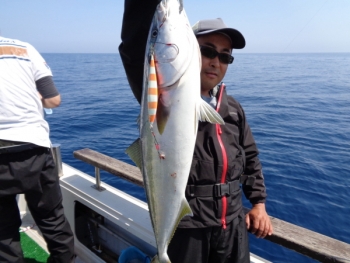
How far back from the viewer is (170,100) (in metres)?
1.40

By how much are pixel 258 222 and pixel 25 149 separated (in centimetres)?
216

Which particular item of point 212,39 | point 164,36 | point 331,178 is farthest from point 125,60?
point 331,178

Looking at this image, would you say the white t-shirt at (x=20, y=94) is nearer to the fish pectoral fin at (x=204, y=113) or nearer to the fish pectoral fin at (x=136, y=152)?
the fish pectoral fin at (x=136, y=152)

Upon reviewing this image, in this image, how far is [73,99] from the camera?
2127cm

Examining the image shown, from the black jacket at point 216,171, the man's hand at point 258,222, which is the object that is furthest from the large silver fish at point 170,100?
the man's hand at point 258,222

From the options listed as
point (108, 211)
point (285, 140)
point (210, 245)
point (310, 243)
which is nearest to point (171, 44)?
point (210, 245)

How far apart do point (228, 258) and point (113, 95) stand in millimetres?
21440

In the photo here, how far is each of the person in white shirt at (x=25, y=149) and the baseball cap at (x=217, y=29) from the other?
173 centimetres

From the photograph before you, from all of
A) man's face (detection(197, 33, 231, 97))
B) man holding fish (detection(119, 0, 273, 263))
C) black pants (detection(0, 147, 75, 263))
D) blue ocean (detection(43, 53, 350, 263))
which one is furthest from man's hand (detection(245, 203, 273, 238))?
blue ocean (detection(43, 53, 350, 263))

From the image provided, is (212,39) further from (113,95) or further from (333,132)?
(113,95)

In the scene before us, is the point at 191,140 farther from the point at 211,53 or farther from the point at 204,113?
the point at 211,53

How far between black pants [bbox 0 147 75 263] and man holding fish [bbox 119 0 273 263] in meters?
1.54

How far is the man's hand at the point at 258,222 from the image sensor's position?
224cm

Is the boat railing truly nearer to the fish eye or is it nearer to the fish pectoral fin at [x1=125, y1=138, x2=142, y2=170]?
the fish pectoral fin at [x1=125, y1=138, x2=142, y2=170]
